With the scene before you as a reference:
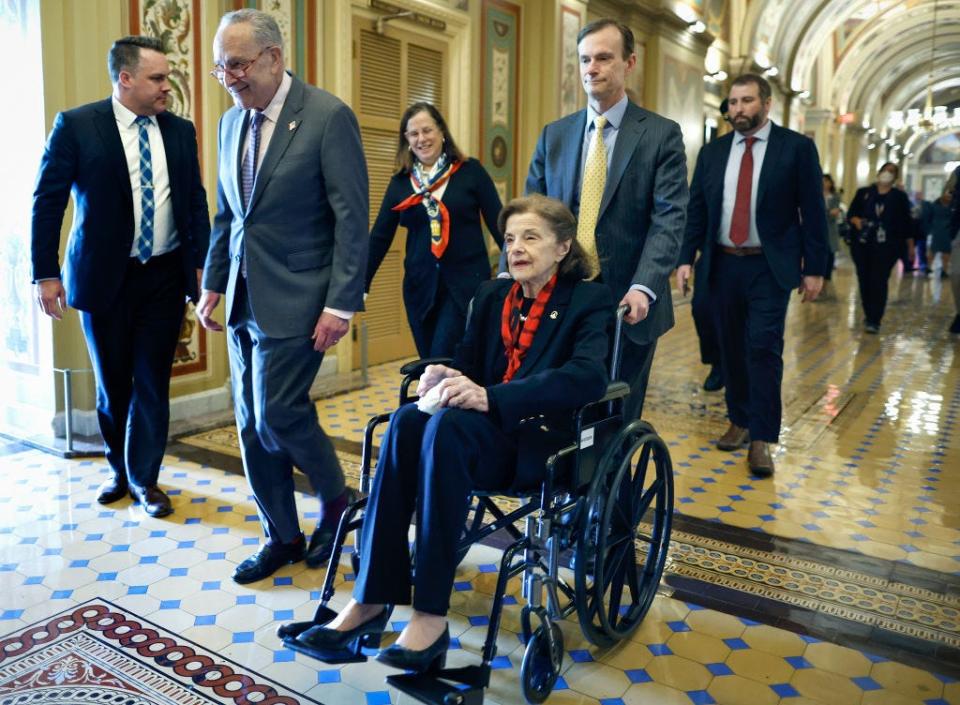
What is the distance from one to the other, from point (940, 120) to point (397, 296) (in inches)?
1212

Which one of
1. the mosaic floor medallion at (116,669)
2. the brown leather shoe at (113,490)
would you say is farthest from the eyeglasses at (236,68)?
the brown leather shoe at (113,490)

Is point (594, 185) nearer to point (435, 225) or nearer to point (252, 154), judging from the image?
point (435, 225)

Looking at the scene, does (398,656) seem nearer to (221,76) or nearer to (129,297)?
(221,76)

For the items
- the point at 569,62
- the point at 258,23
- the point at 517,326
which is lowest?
the point at 517,326

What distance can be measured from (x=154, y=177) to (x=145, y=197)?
9 cm

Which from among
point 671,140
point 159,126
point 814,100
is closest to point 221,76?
point 159,126

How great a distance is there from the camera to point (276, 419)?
2703mm

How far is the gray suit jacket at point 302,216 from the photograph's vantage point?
8.73ft

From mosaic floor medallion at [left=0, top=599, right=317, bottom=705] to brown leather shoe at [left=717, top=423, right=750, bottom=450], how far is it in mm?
2936

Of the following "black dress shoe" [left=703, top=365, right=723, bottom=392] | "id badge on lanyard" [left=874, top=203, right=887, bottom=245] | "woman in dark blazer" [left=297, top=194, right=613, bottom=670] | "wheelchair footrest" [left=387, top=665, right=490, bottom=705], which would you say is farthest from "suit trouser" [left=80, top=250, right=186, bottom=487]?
"id badge on lanyard" [left=874, top=203, right=887, bottom=245]

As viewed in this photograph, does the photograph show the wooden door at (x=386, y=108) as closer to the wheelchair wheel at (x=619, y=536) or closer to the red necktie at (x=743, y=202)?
the red necktie at (x=743, y=202)

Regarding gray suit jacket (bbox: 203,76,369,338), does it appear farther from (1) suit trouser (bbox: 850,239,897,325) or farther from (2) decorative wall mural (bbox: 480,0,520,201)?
(1) suit trouser (bbox: 850,239,897,325)

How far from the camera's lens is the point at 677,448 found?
4.59 metres

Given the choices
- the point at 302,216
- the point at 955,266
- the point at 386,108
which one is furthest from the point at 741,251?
the point at 955,266
